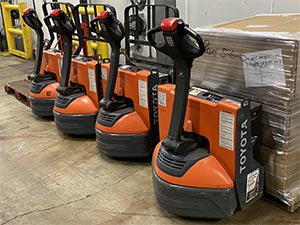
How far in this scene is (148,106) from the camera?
96.3 inches

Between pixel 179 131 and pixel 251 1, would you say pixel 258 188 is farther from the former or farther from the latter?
pixel 251 1

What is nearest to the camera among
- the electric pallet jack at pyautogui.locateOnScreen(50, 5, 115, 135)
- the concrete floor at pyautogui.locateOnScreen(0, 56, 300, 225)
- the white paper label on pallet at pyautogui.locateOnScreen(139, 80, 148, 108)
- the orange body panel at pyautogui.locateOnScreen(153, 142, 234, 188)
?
the orange body panel at pyautogui.locateOnScreen(153, 142, 234, 188)

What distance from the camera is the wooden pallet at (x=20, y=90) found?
13.4 feet

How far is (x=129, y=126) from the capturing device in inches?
98.5

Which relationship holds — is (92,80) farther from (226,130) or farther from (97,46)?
(97,46)

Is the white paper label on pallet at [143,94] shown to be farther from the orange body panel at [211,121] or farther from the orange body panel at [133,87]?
the orange body panel at [211,121]

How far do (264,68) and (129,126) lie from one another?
3.43ft

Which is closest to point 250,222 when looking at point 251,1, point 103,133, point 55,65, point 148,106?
point 148,106

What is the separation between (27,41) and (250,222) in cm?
565

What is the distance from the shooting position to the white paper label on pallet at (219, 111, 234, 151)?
5.69 feet

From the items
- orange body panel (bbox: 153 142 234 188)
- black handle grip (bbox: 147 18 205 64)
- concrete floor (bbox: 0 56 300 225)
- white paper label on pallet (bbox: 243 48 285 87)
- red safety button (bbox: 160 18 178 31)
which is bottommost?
concrete floor (bbox: 0 56 300 225)

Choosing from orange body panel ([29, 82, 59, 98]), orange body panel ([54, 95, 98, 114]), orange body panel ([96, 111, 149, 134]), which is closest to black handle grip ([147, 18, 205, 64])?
orange body panel ([96, 111, 149, 134])

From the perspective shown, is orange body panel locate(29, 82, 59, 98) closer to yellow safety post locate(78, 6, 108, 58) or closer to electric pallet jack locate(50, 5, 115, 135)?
electric pallet jack locate(50, 5, 115, 135)

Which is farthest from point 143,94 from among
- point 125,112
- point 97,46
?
point 97,46
